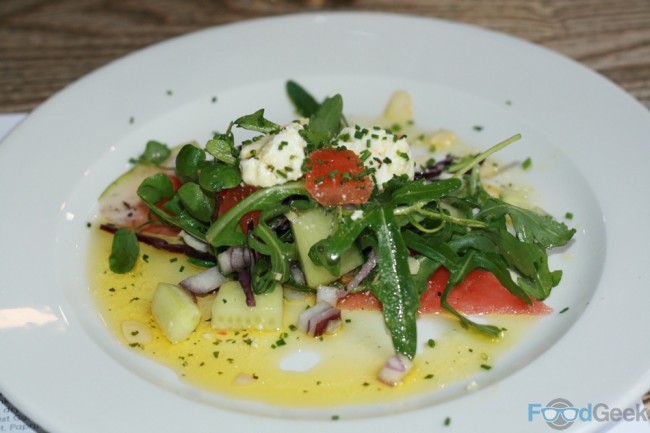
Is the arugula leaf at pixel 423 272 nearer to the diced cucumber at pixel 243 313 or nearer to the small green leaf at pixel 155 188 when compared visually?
the diced cucumber at pixel 243 313

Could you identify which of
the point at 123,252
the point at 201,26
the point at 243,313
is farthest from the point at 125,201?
the point at 201,26

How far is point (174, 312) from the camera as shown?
3.08 metres

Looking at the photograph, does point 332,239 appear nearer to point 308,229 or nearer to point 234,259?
point 308,229

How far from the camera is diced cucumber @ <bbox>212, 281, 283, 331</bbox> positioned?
10.3ft

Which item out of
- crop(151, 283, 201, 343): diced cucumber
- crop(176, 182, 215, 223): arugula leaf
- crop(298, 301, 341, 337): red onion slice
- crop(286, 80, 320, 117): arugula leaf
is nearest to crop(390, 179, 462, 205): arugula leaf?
crop(298, 301, 341, 337): red onion slice

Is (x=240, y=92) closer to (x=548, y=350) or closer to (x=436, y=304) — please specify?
(x=436, y=304)

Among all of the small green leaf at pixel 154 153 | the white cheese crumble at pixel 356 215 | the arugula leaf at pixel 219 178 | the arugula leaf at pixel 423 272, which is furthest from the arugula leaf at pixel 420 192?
the small green leaf at pixel 154 153

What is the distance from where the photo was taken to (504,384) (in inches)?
104

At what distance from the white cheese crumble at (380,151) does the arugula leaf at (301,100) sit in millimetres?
959

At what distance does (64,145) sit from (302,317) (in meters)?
1.46

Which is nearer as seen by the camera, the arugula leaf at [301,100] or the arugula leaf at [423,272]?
the arugula leaf at [423,272]

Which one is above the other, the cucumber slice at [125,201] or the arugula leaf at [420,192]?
the arugula leaf at [420,192]

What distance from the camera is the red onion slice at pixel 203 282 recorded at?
3.27 metres

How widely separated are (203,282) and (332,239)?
0.61m
